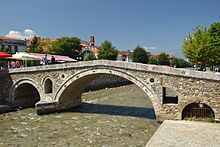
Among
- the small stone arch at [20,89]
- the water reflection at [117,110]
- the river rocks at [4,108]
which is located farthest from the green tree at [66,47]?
the water reflection at [117,110]

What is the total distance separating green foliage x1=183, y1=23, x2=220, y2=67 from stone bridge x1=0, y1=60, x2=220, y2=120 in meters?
9.56

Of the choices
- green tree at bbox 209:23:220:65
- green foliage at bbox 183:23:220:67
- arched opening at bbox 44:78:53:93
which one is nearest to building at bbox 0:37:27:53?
arched opening at bbox 44:78:53:93

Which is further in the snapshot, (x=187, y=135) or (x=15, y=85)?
(x=15, y=85)

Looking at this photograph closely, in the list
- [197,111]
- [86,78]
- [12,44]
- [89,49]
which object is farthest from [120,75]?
[89,49]

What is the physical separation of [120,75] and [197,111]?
510cm

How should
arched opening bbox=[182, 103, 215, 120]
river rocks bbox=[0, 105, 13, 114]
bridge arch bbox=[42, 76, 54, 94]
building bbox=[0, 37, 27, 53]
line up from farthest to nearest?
building bbox=[0, 37, 27, 53]
river rocks bbox=[0, 105, 13, 114]
bridge arch bbox=[42, 76, 54, 94]
arched opening bbox=[182, 103, 215, 120]

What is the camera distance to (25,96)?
62.5ft

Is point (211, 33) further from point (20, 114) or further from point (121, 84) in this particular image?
point (20, 114)

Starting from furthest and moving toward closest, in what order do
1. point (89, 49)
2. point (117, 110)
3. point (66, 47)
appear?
point (89, 49)
point (66, 47)
point (117, 110)

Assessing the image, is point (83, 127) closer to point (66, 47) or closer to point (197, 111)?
point (197, 111)

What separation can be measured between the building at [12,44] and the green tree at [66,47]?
628cm

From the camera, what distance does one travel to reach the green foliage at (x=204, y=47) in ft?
62.1

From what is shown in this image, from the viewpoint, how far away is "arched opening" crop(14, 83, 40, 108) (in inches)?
711

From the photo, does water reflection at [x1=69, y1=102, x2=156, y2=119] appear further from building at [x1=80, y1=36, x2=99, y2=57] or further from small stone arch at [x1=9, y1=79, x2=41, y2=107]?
building at [x1=80, y1=36, x2=99, y2=57]
